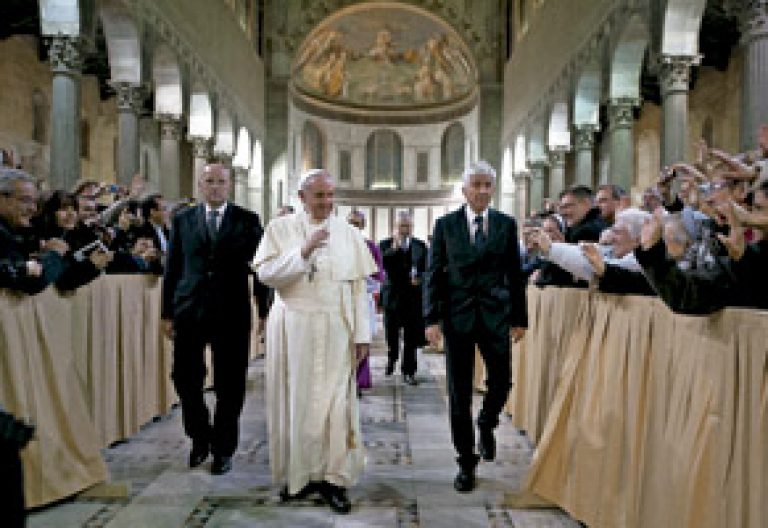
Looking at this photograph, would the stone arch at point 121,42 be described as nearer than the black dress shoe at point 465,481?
No

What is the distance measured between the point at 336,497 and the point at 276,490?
1.74ft

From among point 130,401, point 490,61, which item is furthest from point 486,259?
point 490,61

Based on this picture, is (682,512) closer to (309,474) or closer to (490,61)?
(309,474)

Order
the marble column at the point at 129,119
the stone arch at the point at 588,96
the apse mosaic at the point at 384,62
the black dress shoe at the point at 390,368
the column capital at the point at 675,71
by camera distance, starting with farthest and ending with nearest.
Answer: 1. the apse mosaic at the point at 384,62
2. the stone arch at the point at 588,96
3. the marble column at the point at 129,119
4. the column capital at the point at 675,71
5. the black dress shoe at the point at 390,368

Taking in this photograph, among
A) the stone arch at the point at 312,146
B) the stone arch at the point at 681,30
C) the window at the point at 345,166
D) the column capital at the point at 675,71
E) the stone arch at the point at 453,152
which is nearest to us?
the stone arch at the point at 681,30

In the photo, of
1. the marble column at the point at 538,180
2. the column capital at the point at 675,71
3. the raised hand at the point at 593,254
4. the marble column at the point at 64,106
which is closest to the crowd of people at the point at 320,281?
the raised hand at the point at 593,254

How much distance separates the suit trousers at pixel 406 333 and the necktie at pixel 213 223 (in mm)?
4265

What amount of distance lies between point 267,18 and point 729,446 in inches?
1091

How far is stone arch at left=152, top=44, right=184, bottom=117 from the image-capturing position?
53.9ft

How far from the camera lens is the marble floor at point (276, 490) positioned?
3.98m

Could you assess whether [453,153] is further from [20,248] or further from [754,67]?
[20,248]

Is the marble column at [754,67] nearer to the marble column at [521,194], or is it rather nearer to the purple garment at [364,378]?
the purple garment at [364,378]

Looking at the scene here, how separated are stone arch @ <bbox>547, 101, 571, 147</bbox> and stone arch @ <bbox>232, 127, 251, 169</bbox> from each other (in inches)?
411

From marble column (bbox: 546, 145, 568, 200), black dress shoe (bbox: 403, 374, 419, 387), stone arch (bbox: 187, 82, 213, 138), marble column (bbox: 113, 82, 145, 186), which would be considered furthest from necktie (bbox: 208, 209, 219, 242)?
marble column (bbox: 546, 145, 568, 200)
